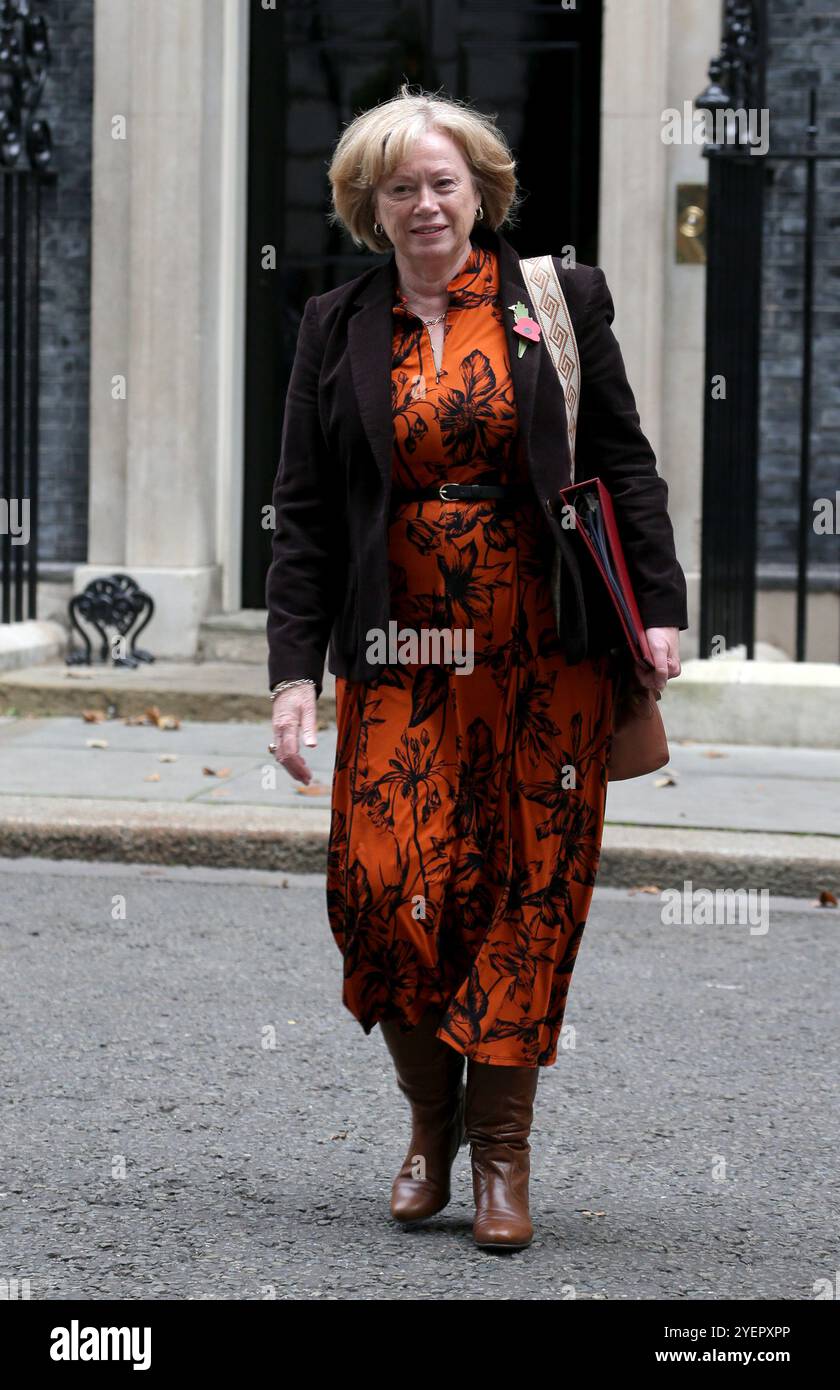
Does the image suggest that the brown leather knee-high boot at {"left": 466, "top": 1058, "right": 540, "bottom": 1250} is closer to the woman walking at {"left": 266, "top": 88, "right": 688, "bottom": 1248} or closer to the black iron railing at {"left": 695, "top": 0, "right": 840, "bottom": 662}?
the woman walking at {"left": 266, "top": 88, "right": 688, "bottom": 1248}

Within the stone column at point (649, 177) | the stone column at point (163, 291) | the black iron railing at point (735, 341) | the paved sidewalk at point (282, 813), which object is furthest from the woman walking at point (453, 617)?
the stone column at point (163, 291)

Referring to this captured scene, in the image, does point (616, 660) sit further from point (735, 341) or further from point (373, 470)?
point (735, 341)

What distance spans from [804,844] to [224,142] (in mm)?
5240

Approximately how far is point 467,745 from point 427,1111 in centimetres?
67

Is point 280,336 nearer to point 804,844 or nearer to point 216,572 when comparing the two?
point 216,572

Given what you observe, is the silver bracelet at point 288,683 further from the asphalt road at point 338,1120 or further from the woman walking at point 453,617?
the asphalt road at point 338,1120

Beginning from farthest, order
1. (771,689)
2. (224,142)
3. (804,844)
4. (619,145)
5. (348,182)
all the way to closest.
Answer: (224,142) → (619,145) → (771,689) → (804,844) → (348,182)

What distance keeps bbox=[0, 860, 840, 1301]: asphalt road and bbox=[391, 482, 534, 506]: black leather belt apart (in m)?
1.27

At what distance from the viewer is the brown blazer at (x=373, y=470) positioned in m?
3.45

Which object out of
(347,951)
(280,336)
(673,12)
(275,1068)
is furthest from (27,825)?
(673,12)

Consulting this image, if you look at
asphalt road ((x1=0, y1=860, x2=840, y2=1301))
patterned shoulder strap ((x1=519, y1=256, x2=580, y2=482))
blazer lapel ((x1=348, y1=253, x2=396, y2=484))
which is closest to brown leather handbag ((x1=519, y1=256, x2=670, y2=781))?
patterned shoulder strap ((x1=519, y1=256, x2=580, y2=482))

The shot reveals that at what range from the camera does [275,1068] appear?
4.62 metres

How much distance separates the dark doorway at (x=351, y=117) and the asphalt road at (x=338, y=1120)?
187 inches

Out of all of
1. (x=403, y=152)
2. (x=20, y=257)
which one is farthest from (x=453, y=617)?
(x=20, y=257)
